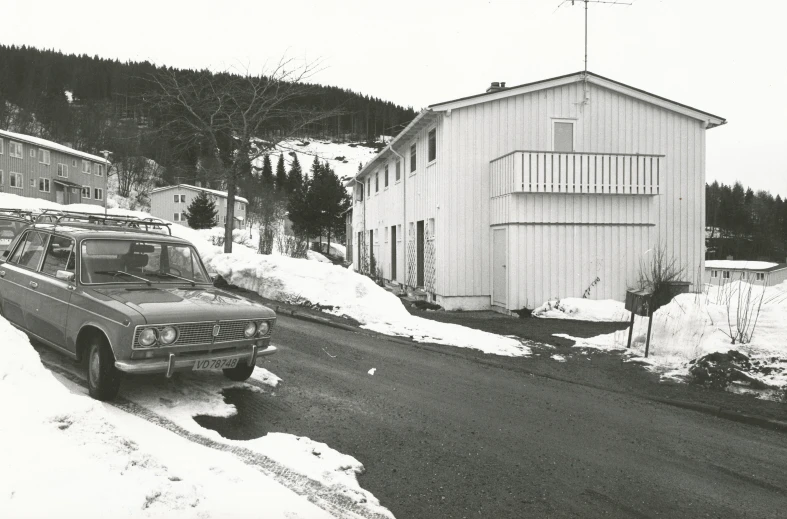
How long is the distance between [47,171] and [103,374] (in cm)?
6208

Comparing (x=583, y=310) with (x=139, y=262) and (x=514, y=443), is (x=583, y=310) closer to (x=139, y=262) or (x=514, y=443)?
(x=514, y=443)

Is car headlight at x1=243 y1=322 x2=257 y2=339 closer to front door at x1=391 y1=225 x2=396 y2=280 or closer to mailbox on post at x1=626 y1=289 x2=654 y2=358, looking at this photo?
mailbox on post at x1=626 y1=289 x2=654 y2=358

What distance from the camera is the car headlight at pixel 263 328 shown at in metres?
5.91

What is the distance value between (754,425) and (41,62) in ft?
379

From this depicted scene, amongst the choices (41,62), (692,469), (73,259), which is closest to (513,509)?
(692,469)

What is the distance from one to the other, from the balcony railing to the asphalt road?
8.13m

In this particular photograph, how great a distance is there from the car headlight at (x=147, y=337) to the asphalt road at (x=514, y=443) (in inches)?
34.0

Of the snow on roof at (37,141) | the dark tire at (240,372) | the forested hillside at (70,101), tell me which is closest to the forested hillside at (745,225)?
the forested hillside at (70,101)

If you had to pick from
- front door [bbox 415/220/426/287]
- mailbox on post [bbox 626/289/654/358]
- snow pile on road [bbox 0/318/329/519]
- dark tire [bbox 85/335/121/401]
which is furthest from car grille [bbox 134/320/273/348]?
front door [bbox 415/220/426/287]

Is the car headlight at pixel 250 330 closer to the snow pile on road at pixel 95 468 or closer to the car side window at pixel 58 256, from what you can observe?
the snow pile on road at pixel 95 468

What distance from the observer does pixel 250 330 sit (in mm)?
5805

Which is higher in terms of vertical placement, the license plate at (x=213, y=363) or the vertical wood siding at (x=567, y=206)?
the vertical wood siding at (x=567, y=206)

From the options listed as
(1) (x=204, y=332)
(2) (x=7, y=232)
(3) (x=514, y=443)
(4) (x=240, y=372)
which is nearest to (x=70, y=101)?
(2) (x=7, y=232)

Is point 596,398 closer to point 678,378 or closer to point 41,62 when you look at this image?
point 678,378
